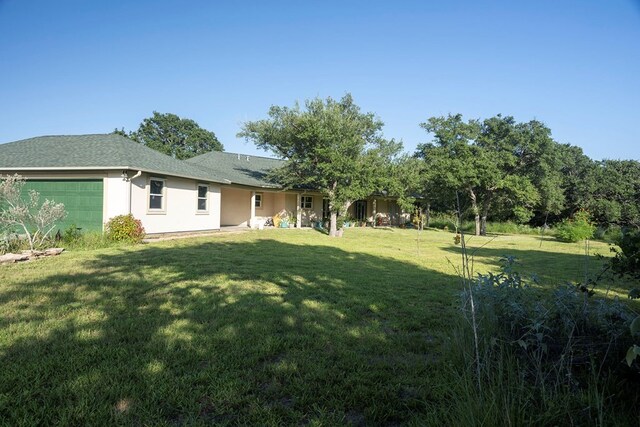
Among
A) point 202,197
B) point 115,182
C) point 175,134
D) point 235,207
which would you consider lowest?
point 235,207

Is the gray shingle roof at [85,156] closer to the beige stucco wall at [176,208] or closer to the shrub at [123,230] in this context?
the beige stucco wall at [176,208]

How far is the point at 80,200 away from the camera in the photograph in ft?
46.0

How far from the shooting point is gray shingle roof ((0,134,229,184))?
545 inches

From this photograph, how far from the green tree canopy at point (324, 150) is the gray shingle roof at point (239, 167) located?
6.71 ft

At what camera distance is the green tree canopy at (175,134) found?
53419 millimetres

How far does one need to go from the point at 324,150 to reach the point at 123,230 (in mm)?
9547

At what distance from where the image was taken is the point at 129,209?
13.5m

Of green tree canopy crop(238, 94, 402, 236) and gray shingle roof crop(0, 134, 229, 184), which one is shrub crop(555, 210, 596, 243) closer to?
green tree canopy crop(238, 94, 402, 236)

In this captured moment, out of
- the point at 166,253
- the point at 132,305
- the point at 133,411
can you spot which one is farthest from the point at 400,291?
the point at 166,253

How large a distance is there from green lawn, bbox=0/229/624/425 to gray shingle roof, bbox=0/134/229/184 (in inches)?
298

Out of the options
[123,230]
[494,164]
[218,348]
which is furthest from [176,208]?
[494,164]

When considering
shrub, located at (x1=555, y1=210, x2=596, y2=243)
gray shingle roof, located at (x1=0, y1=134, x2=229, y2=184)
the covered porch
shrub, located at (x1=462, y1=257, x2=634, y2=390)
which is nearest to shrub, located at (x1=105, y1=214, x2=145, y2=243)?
gray shingle roof, located at (x1=0, y1=134, x2=229, y2=184)

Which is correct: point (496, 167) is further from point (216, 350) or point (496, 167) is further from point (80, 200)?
point (216, 350)

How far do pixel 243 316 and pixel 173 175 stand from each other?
12090 millimetres
